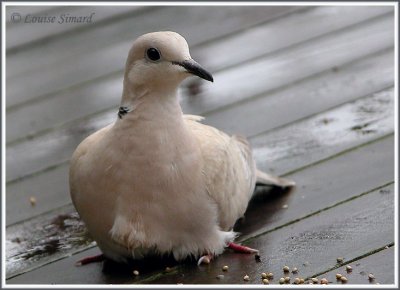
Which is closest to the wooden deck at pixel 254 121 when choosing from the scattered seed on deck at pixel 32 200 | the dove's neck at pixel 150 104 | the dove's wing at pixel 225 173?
the scattered seed on deck at pixel 32 200

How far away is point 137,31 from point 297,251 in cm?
217

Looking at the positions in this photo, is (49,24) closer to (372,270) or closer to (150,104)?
(150,104)

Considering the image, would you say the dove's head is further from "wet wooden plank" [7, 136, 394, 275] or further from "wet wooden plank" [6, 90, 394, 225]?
"wet wooden plank" [6, 90, 394, 225]

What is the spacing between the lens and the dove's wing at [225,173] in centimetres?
311

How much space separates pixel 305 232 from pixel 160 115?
67cm

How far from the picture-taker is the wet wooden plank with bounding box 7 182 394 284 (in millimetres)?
3035

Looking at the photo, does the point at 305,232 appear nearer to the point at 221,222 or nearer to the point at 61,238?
the point at 221,222

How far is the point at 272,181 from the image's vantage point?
3.60 metres

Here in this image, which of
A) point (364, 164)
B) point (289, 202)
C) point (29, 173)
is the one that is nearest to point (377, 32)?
point (364, 164)

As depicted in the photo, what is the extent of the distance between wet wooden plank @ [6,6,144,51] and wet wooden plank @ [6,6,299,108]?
0.24 feet

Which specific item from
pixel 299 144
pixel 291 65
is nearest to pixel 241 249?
pixel 299 144

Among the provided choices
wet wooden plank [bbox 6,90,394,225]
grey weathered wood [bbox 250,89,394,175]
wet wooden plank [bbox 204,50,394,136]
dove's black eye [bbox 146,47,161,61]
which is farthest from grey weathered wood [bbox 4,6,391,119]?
dove's black eye [bbox 146,47,161,61]

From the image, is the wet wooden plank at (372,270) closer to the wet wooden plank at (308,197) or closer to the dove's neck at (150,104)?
the wet wooden plank at (308,197)

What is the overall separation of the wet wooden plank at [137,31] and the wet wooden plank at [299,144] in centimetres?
68
